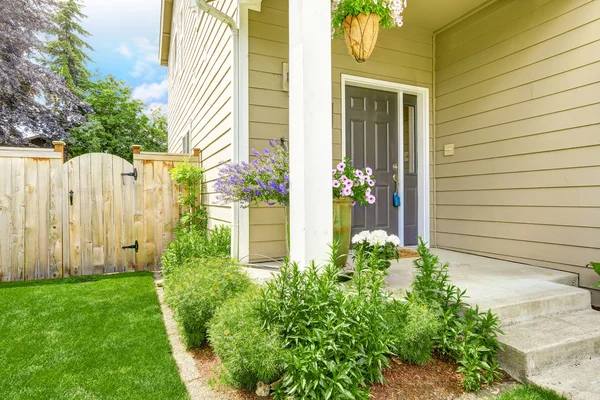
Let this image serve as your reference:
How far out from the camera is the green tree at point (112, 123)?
14.3m

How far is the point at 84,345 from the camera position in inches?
93.2

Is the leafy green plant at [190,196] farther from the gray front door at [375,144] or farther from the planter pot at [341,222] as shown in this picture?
the planter pot at [341,222]

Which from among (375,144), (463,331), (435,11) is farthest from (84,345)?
(435,11)

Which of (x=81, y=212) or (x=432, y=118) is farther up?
(x=432, y=118)

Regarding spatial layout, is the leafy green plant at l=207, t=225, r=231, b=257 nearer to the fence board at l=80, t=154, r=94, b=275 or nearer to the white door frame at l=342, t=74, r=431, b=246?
the fence board at l=80, t=154, r=94, b=275

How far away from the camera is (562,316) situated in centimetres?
246

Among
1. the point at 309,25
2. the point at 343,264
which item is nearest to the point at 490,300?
the point at 343,264

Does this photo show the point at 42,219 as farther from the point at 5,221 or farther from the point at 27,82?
the point at 27,82

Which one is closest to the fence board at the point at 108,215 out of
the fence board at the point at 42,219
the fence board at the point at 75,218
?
the fence board at the point at 75,218

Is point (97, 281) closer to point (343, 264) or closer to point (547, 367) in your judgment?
point (343, 264)

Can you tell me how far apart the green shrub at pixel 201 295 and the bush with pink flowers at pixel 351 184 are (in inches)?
37.4

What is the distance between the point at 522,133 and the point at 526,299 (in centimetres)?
185

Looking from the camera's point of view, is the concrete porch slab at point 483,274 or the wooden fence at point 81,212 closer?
the concrete porch slab at point 483,274

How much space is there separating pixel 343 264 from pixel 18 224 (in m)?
3.96
